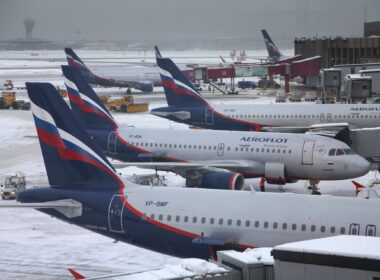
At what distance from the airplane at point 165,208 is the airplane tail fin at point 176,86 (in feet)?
96.4

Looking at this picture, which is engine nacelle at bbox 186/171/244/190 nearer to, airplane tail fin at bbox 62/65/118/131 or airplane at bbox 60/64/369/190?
airplane at bbox 60/64/369/190

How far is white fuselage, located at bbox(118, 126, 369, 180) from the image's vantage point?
40.2 metres

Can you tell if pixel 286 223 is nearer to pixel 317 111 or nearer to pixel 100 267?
pixel 100 267

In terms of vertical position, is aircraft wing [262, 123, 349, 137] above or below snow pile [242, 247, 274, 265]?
below

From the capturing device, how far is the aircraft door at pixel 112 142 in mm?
42969

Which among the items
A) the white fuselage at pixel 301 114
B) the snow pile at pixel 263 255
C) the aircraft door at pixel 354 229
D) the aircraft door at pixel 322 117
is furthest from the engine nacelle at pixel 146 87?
the snow pile at pixel 263 255

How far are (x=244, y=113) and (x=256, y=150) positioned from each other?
15.7 metres

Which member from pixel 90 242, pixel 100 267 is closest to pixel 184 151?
pixel 90 242

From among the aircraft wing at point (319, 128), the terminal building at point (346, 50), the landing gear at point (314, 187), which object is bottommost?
the landing gear at point (314, 187)

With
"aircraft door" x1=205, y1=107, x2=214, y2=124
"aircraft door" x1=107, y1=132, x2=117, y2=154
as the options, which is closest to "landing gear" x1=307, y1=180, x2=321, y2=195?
"aircraft door" x1=107, y1=132, x2=117, y2=154

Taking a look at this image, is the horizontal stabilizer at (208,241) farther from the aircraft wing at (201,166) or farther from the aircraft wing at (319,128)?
the aircraft wing at (319,128)

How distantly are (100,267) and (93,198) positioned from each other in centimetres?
279

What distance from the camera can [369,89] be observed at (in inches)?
2566

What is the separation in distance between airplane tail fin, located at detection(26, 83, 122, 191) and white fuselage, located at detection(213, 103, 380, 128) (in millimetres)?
30779
